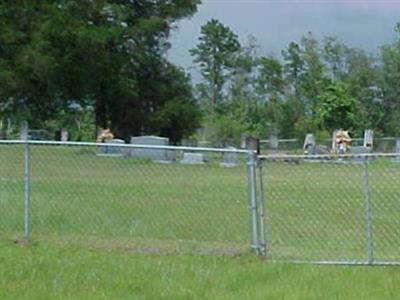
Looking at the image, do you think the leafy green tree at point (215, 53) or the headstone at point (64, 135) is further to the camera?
the leafy green tree at point (215, 53)

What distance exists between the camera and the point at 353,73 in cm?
6209

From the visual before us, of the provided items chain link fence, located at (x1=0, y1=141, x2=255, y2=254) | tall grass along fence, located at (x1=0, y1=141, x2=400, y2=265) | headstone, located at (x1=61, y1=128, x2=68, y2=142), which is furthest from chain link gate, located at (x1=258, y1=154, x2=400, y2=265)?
headstone, located at (x1=61, y1=128, x2=68, y2=142)

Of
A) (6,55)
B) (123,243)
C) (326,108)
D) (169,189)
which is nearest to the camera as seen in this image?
(123,243)

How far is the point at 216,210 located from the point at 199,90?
2167 inches

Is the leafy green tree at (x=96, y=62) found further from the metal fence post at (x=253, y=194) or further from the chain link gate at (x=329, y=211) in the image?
the metal fence post at (x=253, y=194)

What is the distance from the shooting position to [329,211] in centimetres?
1244

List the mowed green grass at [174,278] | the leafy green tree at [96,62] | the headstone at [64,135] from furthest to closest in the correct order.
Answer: the headstone at [64,135] → the leafy green tree at [96,62] → the mowed green grass at [174,278]

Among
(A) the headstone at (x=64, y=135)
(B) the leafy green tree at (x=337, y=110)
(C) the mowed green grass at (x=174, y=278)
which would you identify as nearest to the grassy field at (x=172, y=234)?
(C) the mowed green grass at (x=174, y=278)

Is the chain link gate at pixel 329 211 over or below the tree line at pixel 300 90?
below

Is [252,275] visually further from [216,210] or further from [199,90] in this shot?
[199,90]

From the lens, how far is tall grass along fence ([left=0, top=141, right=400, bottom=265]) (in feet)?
29.1

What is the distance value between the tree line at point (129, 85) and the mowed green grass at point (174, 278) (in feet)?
95.2

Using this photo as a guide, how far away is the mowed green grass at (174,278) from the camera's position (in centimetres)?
693

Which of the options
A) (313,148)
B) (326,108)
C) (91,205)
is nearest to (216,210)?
(91,205)
